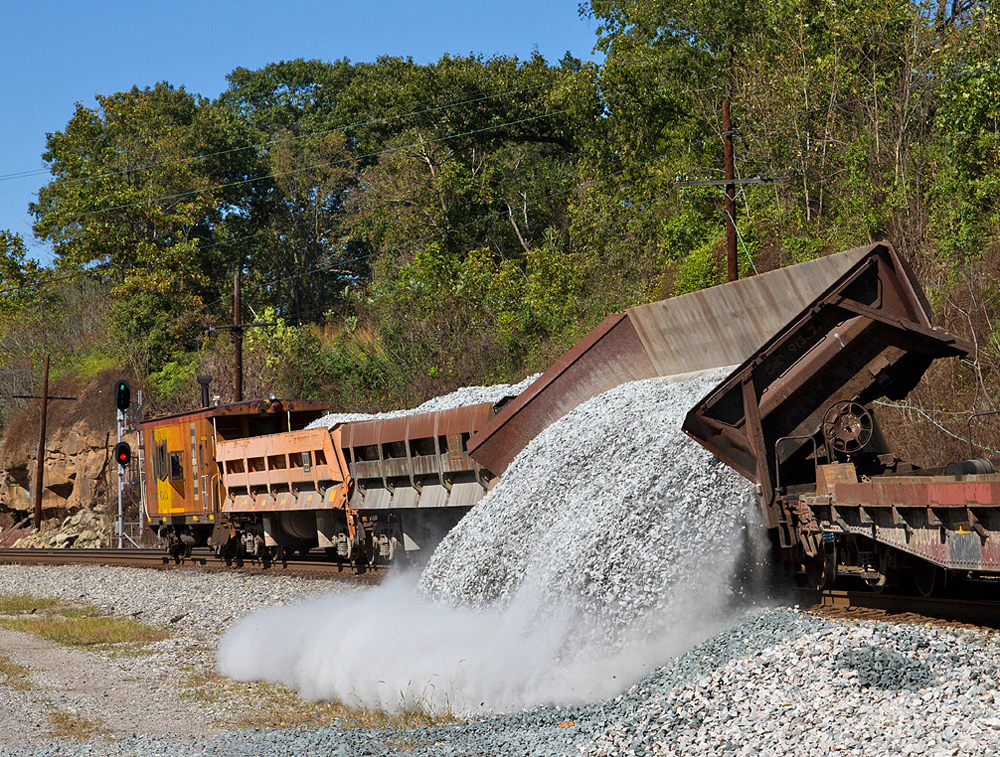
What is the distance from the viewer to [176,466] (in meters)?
19.1

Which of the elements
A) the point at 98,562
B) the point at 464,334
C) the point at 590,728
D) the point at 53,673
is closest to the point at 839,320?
the point at 590,728

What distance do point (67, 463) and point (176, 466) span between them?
2227 centimetres

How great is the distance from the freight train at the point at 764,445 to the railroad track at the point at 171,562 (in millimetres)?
394

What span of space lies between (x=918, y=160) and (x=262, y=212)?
39385mm

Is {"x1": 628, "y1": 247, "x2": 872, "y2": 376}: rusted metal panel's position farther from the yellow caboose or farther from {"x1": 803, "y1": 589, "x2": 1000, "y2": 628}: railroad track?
the yellow caboose

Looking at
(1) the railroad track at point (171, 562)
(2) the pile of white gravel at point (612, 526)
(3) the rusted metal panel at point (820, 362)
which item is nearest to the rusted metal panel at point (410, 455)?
(1) the railroad track at point (171, 562)

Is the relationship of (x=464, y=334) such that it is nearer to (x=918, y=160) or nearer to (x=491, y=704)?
(x=918, y=160)

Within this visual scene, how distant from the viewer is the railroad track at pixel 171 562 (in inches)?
609

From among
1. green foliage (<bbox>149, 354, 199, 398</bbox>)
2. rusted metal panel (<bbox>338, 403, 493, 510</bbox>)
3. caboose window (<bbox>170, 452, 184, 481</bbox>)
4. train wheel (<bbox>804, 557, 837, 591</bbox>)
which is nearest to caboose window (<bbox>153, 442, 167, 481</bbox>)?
caboose window (<bbox>170, 452, 184, 481</bbox>)

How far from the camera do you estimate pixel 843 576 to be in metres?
8.73

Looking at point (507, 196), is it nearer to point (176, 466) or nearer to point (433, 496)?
point (176, 466)

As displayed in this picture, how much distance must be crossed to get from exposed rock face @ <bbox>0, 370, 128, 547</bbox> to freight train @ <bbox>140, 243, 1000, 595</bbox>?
69.6 ft

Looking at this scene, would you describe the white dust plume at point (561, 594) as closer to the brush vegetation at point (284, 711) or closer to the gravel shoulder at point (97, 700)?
the brush vegetation at point (284, 711)

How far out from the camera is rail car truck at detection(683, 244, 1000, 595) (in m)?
7.67
